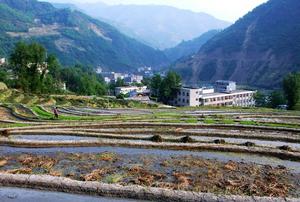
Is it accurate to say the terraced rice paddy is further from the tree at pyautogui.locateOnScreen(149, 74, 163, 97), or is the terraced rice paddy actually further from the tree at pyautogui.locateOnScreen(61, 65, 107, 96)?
the tree at pyautogui.locateOnScreen(61, 65, 107, 96)

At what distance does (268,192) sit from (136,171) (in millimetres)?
5922

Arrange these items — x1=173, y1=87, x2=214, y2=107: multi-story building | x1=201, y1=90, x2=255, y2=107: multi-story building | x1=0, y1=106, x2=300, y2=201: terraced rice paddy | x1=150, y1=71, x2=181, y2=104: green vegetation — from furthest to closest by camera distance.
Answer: x1=201, y1=90, x2=255, y2=107: multi-story building → x1=173, y1=87, x2=214, y2=107: multi-story building → x1=150, y1=71, x2=181, y2=104: green vegetation → x1=0, y1=106, x2=300, y2=201: terraced rice paddy

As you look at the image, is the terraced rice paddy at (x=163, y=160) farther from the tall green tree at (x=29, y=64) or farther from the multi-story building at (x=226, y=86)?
the multi-story building at (x=226, y=86)

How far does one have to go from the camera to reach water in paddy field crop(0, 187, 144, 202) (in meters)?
14.6

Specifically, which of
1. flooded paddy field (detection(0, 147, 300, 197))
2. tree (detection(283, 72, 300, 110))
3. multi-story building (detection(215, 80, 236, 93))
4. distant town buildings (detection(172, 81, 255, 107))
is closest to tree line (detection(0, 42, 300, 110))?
tree (detection(283, 72, 300, 110))

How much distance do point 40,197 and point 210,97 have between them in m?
110

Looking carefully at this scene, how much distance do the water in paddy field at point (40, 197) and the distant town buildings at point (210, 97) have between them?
314 ft

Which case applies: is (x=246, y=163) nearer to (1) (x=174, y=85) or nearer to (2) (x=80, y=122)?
(2) (x=80, y=122)

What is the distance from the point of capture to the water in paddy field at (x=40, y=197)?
48.0 ft

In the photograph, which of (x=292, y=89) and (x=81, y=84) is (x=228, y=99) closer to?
(x=292, y=89)

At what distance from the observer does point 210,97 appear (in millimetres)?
122562

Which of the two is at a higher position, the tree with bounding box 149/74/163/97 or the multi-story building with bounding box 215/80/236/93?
the multi-story building with bounding box 215/80/236/93

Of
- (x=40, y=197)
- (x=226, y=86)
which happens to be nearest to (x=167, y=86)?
(x=226, y=86)

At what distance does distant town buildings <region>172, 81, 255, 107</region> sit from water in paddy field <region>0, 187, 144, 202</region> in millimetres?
95655
